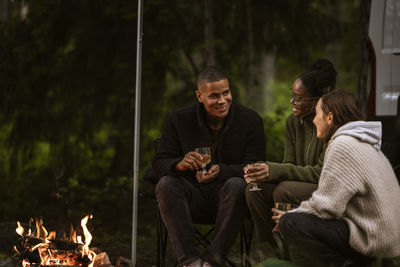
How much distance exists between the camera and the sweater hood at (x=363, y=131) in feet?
9.95

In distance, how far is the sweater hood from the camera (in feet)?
9.95

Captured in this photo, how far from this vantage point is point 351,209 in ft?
10.0

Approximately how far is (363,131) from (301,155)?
928 millimetres

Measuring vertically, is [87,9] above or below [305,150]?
above

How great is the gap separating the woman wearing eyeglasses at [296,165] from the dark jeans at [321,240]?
1.48 ft

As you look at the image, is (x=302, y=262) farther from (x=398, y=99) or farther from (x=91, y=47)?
(x=91, y=47)

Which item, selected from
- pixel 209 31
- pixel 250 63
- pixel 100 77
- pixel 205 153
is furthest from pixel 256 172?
pixel 250 63

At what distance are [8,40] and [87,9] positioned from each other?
3.26 feet

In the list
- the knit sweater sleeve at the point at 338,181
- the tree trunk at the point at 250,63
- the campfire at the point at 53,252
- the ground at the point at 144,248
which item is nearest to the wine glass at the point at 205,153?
the ground at the point at 144,248

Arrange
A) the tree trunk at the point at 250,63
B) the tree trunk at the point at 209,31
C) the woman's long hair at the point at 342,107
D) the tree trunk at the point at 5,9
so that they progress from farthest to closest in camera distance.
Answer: the tree trunk at the point at 5,9
the tree trunk at the point at 250,63
the tree trunk at the point at 209,31
the woman's long hair at the point at 342,107

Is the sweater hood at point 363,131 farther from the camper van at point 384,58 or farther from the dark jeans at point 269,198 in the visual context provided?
the camper van at point 384,58

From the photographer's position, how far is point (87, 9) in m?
7.16

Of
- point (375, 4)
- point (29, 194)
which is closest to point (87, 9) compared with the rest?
point (29, 194)

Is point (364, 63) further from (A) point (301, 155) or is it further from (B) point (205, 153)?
(B) point (205, 153)
